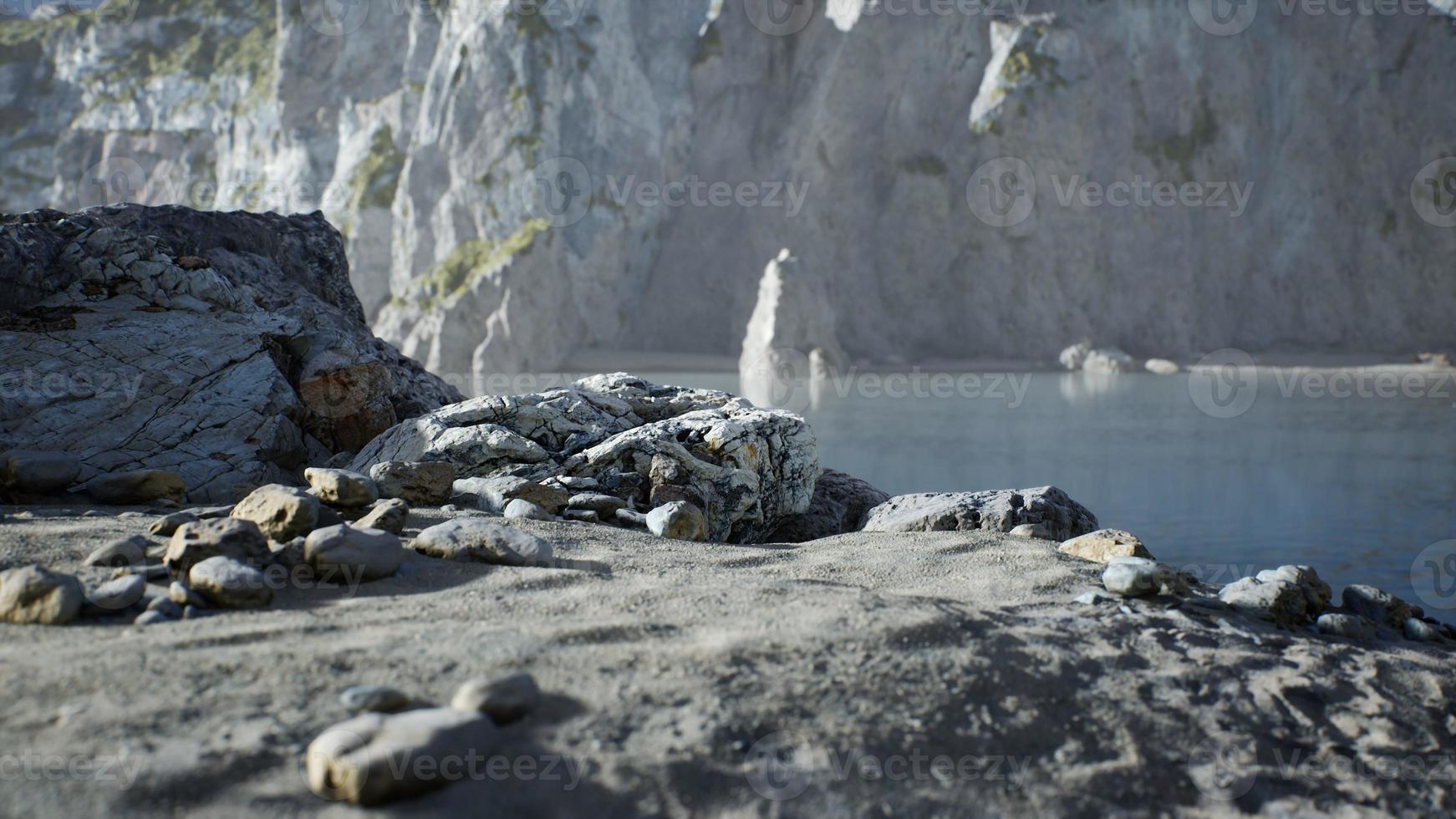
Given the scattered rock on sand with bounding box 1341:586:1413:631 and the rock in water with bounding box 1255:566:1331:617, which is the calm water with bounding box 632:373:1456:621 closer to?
the scattered rock on sand with bounding box 1341:586:1413:631

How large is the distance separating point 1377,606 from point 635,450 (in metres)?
3.84

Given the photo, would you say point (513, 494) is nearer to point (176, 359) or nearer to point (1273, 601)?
point (176, 359)

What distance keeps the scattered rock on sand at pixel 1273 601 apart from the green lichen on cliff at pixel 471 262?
40495 millimetres

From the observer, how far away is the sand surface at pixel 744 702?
235 centimetres

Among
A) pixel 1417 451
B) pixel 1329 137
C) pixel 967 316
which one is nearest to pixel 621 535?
pixel 1417 451

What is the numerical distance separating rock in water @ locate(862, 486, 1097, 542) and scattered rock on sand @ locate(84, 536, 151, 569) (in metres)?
3.84

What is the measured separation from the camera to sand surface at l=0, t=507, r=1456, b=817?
235 cm

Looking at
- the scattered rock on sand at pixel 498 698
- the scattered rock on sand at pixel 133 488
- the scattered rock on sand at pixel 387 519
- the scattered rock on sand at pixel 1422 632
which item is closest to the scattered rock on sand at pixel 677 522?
the scattered rock on sand at pixel 387 519

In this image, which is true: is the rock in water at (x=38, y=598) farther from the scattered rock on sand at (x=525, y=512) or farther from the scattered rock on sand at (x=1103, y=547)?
the scattered rock on sand at (x=1103, y=547)

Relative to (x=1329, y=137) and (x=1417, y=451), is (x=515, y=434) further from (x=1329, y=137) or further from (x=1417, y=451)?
(x=1329, y=137)

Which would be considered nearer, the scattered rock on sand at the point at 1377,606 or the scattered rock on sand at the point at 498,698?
the scattered rock on sand at the point at 498,698

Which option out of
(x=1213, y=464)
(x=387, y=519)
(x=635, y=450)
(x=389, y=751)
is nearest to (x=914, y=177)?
(x=1213, y=464)

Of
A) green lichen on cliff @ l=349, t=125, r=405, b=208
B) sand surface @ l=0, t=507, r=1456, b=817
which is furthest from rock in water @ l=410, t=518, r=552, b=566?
green lichen on cliff @ l=349, t=125, r=405, b=208

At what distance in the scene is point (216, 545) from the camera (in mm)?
3650
